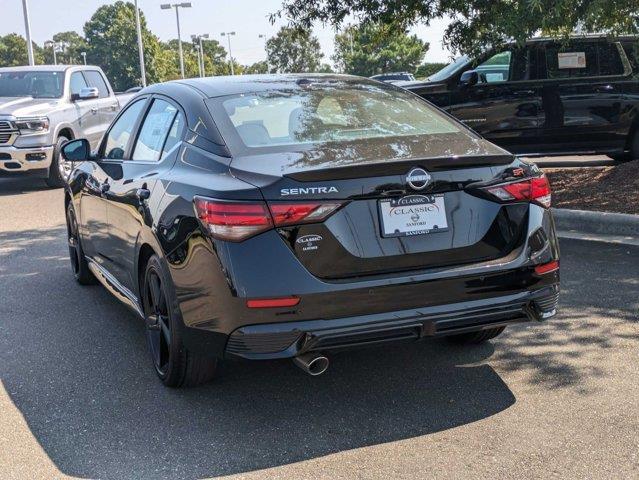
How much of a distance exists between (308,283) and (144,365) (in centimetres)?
164

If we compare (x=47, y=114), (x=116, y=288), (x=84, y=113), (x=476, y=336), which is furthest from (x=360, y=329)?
(x=84, y=113)

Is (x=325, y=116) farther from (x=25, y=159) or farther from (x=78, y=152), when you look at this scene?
(x=25, y=159)

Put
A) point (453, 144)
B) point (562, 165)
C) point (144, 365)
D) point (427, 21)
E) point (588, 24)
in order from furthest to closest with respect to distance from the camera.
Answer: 1. point (562, 165)
2. point (427, 21)
3. point (588, 24)
4. point (144, 365)
5. point (453, 144)

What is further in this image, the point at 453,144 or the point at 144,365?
the point at 144,365

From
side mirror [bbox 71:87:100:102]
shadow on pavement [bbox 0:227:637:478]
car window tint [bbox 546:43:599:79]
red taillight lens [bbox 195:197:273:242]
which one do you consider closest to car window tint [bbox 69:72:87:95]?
side mirror [bbox 71:87:100:102]

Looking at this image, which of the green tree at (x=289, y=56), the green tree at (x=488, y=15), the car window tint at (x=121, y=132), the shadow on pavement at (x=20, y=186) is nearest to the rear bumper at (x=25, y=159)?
the shadow on pavement at (x=20, y=186)

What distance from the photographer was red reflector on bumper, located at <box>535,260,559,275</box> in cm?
412

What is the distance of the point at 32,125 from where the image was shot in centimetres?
1302

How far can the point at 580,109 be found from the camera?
37.2 feet

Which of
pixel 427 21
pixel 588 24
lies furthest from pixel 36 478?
pixel 427 21

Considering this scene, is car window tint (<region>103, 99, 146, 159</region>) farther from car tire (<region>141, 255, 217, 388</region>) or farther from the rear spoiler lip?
the rear spoiler lip

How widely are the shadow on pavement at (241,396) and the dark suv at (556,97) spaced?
5.81 m

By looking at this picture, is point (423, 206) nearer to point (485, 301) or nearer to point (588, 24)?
point (485, 301)

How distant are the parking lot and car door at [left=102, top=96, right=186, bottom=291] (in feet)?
1.90
